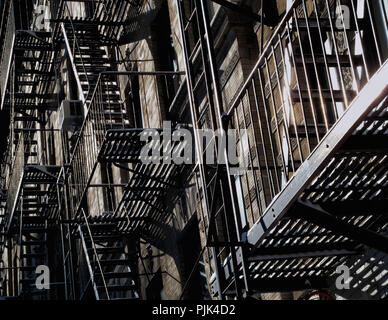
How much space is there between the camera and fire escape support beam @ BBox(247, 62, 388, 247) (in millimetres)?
6066

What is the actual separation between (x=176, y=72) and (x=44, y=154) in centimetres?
1275

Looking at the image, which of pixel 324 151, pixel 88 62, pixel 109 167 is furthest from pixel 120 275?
pixel 324 151

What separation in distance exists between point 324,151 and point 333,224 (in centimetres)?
117

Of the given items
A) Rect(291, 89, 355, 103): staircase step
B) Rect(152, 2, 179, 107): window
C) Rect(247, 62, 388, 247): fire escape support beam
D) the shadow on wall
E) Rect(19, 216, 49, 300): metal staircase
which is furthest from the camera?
Rect(19, 216, 49, 300): metal staircase

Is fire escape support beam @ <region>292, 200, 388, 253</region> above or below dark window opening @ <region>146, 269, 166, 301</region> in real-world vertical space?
below

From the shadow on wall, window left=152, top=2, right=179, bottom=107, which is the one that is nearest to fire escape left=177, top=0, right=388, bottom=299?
the shadow on wall

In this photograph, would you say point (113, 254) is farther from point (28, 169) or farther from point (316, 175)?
point (316, 175)

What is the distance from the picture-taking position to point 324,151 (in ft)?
22.4

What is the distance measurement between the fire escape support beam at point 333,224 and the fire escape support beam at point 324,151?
0.63ft

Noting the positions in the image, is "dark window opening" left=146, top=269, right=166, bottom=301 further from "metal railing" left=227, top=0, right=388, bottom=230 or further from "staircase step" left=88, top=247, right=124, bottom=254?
"metal railing" left=227, top=0, right=388, bottom=230

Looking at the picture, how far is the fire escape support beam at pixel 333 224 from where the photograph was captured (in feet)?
25.2

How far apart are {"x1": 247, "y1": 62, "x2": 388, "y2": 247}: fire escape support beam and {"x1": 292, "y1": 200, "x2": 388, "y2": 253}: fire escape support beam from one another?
0.19m

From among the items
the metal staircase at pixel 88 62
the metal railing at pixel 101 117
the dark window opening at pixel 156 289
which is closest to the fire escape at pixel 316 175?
the metal railing at pixel 101 117
